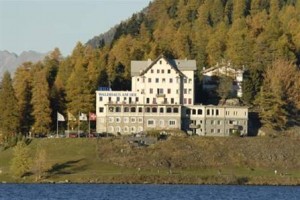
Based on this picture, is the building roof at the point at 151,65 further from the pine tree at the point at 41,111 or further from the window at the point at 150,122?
the pine tree at the point at 41,111

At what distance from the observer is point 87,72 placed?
458ft

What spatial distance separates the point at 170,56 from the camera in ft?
538

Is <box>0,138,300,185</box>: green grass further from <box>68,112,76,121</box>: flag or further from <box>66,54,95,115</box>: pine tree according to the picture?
<box>66,54,95,115</box>: pine tree

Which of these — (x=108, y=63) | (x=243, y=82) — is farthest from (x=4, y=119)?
(x=243, y=82)

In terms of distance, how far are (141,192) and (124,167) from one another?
2205 cm

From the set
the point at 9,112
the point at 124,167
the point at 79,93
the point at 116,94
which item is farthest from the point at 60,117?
the point at 124,167

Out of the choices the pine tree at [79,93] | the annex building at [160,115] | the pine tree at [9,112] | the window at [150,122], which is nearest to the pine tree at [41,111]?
the pine tree at [9,112]

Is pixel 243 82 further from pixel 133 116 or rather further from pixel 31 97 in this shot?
pixel 31 97

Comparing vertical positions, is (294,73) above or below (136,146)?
above

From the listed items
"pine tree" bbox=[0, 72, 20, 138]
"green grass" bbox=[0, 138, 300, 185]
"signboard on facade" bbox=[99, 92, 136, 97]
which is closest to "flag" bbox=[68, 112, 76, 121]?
"signboard on facade" bbox=[99, 92, 136, 97]

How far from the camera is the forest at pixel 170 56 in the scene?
13238 centimetres

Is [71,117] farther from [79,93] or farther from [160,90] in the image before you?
[160,90]

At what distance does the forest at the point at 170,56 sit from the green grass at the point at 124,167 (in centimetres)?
1064

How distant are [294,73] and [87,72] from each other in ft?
100
